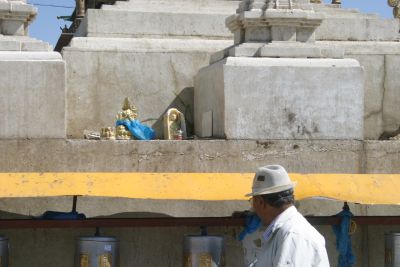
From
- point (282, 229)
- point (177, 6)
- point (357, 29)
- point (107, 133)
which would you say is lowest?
point (282, 229)

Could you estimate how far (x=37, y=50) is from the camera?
871 centimetres

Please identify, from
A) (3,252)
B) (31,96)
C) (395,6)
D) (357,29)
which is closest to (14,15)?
(31,96)

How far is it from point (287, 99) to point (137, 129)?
151 centimetres

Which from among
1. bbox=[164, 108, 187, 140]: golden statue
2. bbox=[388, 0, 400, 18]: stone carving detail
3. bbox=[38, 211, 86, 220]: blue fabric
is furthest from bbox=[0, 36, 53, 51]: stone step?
bbox=[388, 0, 400, 18]: stone carving detail

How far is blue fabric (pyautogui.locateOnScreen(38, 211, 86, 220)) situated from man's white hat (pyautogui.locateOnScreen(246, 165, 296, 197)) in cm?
318

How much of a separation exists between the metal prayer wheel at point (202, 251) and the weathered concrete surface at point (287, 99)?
1.24 meters

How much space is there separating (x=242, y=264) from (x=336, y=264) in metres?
0.89

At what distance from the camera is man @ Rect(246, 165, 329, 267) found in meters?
4.74

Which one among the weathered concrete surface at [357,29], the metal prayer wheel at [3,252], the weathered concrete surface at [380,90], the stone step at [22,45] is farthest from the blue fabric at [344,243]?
the weathered concrete surface at [357,29]

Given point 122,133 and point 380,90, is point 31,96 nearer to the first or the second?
point 122,133

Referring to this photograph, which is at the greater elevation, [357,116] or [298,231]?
[357,116]

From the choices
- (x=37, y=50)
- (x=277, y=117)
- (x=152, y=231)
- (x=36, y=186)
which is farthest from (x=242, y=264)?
(x=37, y=50)

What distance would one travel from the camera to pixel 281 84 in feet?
29.4

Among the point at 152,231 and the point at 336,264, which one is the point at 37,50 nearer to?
the point at 152,231
